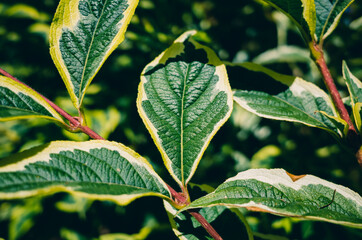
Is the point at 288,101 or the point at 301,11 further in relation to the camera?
the point at 288,101

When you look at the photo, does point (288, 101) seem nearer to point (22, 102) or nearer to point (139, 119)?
point (22, 102)

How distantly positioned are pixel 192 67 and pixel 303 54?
1.13m

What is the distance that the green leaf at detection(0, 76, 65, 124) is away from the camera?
0.59m

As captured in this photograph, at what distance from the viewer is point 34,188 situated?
0.47 meters

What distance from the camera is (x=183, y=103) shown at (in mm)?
740

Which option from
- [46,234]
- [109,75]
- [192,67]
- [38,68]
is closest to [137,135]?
[109,75]

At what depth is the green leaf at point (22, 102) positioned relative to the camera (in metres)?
0.59

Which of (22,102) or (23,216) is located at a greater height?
(22,102)

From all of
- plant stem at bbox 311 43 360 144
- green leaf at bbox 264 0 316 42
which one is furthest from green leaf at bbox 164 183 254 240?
green leaf at bbox 264 0 316 42

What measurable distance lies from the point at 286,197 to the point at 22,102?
1.95ft

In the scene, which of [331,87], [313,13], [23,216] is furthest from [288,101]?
[23,216]

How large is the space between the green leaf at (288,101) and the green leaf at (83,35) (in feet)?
1.25

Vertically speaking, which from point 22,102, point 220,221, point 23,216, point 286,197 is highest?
point 22,102

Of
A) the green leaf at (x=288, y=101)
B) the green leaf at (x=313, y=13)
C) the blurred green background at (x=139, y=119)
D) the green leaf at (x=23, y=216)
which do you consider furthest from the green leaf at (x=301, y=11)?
the green leaf at (x=23, y=216)
